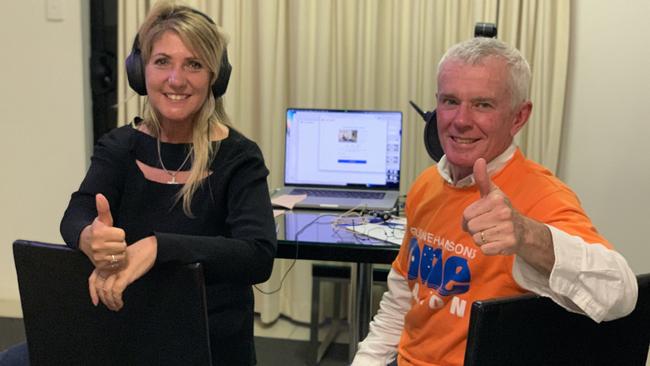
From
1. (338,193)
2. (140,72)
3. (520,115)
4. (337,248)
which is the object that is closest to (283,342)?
(338,193)

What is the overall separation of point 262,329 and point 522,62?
2226 millimetres

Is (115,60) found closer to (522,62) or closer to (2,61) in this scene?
(2,61)

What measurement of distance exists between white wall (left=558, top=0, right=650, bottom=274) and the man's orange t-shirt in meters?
1.69

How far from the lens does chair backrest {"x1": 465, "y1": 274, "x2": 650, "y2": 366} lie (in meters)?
0.86

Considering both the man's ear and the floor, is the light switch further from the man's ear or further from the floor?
the man's ear

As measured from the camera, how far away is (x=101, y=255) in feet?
3.10

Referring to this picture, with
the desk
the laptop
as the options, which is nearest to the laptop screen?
the laptop

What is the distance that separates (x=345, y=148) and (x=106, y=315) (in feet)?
5.55

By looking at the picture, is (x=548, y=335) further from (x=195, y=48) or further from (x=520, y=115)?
(x=195, y=48)

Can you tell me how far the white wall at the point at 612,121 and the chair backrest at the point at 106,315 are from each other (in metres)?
2.38

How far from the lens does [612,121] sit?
2.83 m

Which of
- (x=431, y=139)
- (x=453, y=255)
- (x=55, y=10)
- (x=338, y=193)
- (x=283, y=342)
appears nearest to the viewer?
(x=453, y=255)

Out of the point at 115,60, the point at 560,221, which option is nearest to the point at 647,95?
the point at 560,221

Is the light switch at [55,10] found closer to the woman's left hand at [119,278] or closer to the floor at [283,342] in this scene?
the floor at [283,342]
